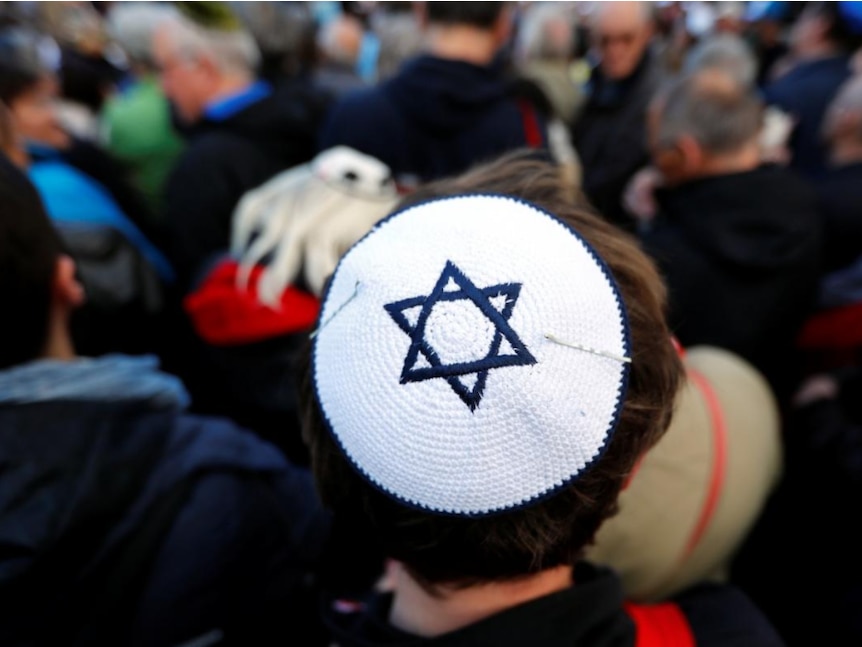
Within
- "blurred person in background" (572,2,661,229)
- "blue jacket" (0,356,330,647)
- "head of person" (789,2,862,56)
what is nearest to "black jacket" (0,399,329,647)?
"blue jacket" (0,356,330,647)

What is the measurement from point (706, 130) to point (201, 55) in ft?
6.75

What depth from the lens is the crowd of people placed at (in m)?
0.62

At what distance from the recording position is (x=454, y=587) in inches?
28.5

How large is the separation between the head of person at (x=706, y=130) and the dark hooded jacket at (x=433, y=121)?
46cm

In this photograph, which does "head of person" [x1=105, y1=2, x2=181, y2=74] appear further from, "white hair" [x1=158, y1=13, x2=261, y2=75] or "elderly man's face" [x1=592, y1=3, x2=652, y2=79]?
"elderly man's face" [x1=592, y1=3, x2=652, y2=79]

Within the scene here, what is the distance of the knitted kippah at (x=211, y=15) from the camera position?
2785 mm

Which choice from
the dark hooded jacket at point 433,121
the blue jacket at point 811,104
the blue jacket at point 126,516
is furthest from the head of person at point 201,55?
the blue jacket at point 811,104

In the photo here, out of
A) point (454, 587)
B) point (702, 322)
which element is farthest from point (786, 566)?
point (454, 587)

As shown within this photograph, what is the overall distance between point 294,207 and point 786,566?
60.3 inches

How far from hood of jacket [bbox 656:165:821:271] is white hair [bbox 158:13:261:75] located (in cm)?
206

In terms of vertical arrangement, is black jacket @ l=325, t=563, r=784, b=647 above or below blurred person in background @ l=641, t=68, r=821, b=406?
below

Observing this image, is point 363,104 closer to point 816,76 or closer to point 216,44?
point 216,44

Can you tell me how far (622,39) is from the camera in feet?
10.0

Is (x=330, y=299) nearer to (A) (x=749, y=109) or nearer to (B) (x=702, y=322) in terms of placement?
(B) (x=702, y=322)
